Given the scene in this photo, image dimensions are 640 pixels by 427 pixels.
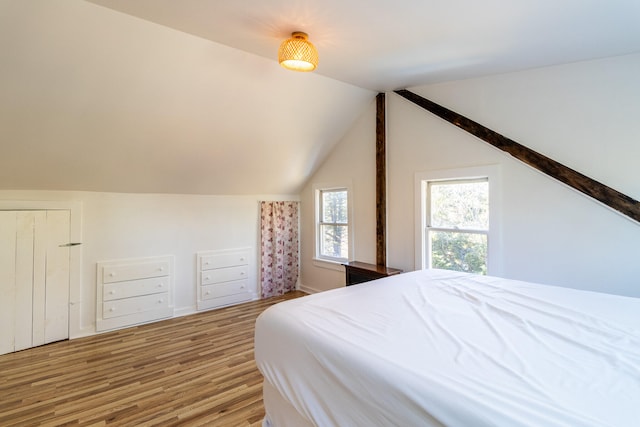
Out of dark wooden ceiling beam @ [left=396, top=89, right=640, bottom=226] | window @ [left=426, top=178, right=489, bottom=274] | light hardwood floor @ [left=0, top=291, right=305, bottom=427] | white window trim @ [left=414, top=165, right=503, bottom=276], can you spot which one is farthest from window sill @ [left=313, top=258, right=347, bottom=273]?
dark wooden ceiling beam @ [left=396, top=89, right=640, bottom=226]

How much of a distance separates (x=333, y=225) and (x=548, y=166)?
2.77 metres

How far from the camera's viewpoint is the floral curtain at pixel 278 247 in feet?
15.5

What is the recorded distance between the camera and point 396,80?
11.0 ft

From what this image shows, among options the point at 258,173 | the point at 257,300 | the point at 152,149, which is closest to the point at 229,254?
the point at 257,300

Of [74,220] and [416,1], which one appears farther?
[74,220]

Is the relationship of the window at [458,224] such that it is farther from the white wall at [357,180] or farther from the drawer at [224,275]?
the drawer at [224,275]

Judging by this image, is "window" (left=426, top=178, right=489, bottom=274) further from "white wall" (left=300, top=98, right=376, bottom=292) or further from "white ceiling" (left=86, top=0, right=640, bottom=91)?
"white ceiling" (left=86, top=0, right=640, bottom=91)

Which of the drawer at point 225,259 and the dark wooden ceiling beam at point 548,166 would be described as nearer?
the dark wooden ceiling beam at point 548,166

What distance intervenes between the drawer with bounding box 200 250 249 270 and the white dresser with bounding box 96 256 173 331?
450 mm

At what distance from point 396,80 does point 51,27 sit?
292 centimetres

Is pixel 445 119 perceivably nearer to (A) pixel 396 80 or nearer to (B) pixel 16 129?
(A) pixel 396 80

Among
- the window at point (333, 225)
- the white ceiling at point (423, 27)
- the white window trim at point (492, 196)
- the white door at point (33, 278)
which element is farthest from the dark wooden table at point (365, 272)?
the white door at point (33, 278)

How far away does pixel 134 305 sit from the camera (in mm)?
3689

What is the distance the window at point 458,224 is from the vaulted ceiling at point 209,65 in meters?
1.13
